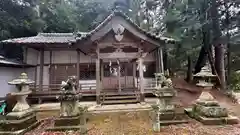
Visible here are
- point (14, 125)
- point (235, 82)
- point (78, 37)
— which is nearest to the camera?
point (14, 125)

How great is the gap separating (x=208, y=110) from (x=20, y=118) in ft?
20.0

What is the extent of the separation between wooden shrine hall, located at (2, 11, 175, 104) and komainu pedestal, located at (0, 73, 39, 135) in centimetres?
339

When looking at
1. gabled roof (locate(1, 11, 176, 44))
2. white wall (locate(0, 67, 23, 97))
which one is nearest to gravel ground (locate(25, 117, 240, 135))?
gabled roof (locate(1, 11, 176, 44))

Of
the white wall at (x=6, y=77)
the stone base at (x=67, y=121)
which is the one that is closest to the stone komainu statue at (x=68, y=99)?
the stone base at (x=67, y=121)

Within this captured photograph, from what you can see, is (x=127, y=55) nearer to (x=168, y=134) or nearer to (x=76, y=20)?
(x=168, y=134)

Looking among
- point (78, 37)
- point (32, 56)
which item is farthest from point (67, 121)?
point (32, 56)

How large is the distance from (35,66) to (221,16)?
43.7 feet

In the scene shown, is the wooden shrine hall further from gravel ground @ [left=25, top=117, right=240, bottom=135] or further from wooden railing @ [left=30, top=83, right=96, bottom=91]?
gravel ground @ [left=25, top=117, right=240, bottom=135]

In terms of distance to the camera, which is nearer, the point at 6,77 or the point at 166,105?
the point at 166,105

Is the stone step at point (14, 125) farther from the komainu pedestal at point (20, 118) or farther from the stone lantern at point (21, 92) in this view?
the stone lantern at point (21, 92)

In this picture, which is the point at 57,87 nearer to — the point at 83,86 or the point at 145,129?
→ the point at 83,86

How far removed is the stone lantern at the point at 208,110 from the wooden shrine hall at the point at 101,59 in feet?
10.2

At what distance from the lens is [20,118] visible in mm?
4605

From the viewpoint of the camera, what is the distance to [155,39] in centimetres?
795
